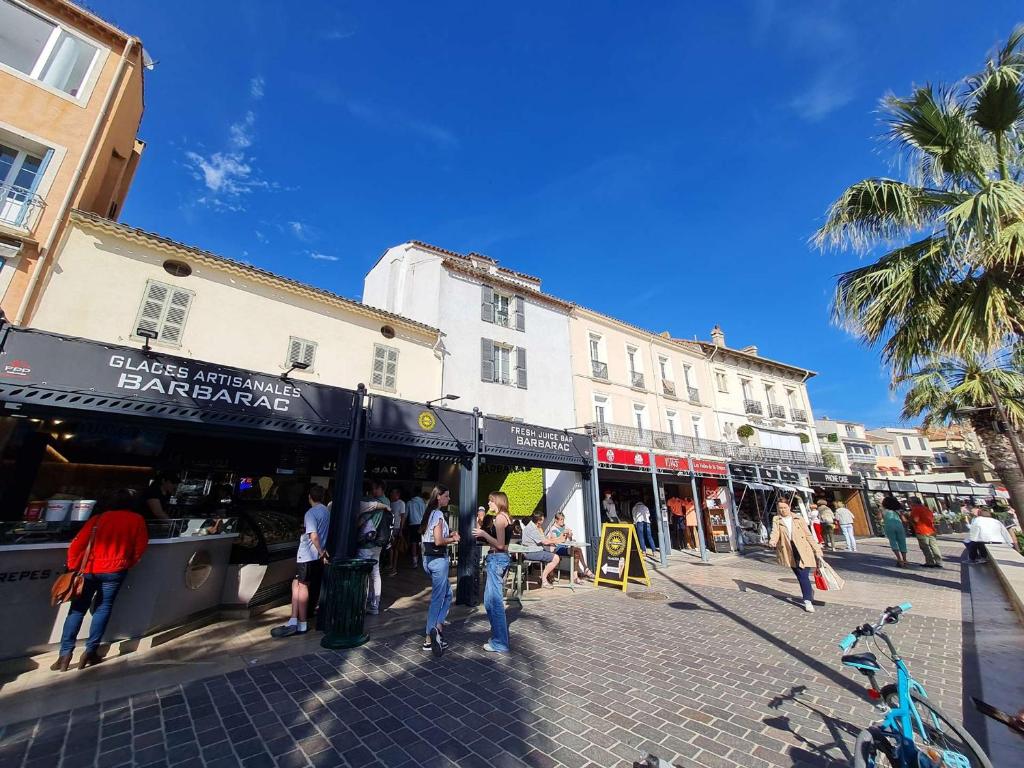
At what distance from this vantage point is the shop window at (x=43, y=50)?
8.45 meters

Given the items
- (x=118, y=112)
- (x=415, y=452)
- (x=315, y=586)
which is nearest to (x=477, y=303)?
(x=415, y=452)

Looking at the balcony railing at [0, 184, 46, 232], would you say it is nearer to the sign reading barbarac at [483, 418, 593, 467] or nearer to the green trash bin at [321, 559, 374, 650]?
the green trash bin at [321, 559, 374, 650]

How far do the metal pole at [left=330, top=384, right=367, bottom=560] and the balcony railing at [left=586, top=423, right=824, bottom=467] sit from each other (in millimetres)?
Answer: 10809

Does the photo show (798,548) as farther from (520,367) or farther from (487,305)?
(487,305)

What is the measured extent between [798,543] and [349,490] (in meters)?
7.80

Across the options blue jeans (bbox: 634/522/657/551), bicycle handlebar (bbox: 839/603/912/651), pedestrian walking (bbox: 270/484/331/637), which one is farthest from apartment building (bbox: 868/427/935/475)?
pedestrian walking (bbox: 270/484/331/637)

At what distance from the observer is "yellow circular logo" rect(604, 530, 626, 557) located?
9.47 meters

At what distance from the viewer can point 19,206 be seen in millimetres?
7996

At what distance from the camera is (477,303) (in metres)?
16.2

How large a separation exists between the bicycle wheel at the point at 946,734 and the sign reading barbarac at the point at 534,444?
21.8 ft

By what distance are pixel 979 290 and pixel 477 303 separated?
13.2 metres

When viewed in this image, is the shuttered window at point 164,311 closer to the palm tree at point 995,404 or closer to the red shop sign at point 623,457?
the red shop sign at point 623,457

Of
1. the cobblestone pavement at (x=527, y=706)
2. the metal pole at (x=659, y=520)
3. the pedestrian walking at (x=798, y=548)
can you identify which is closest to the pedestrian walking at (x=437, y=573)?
the cobblestone pavement at (x=527, y=706)

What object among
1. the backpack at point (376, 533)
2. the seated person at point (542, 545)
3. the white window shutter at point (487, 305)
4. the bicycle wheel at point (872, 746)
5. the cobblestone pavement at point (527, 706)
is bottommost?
the cobblestone pavement at point (527, 706)
